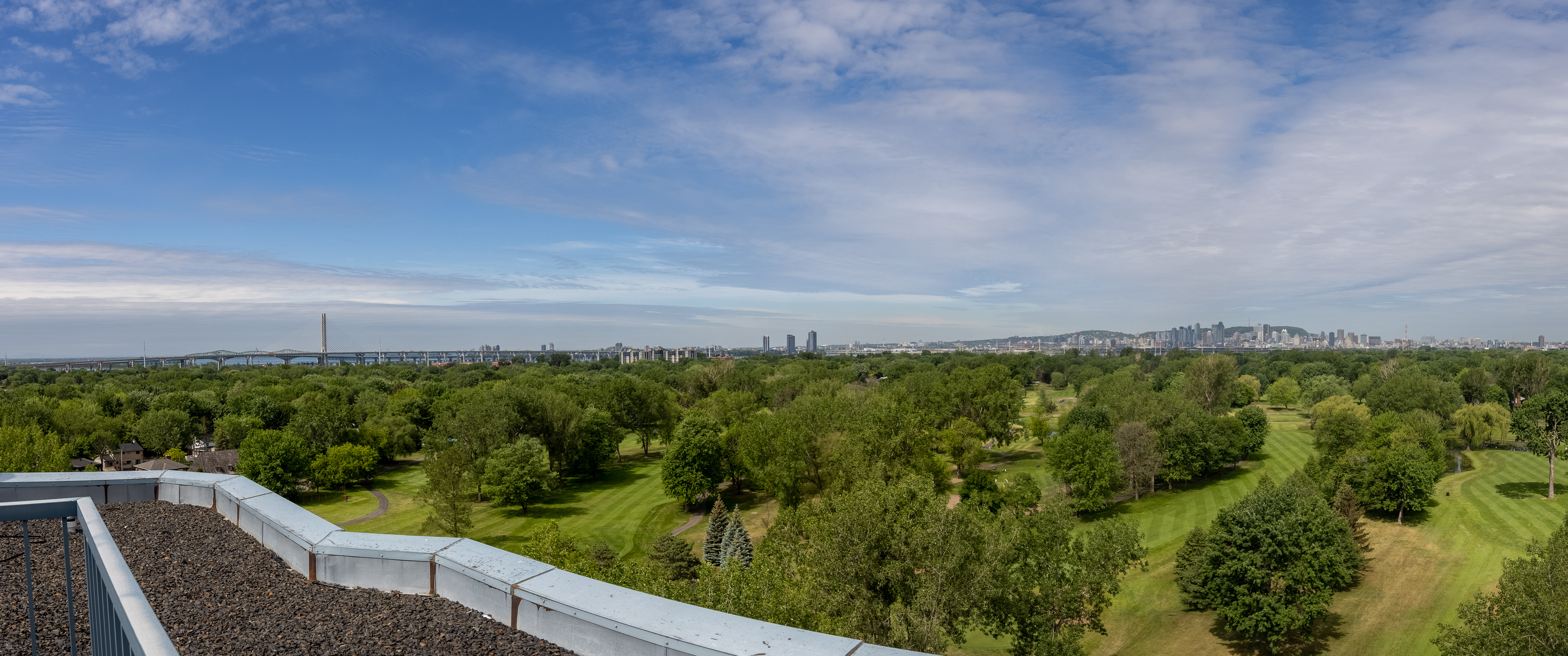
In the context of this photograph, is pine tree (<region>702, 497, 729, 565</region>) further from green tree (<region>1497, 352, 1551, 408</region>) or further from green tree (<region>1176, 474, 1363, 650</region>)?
green tree (<region>1497, 352, 1551, 408</region>)

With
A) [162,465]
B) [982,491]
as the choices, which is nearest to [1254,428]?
[982,491]

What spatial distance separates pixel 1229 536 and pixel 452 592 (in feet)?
83.9

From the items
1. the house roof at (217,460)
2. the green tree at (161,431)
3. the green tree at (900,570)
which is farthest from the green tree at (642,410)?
the green tree at (900,570)

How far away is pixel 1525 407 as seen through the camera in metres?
36.9

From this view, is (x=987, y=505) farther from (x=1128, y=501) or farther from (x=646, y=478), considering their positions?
(x=646, y=478)

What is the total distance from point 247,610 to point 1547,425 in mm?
52907

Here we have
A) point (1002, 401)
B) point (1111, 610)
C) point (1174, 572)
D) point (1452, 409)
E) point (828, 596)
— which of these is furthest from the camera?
point (1452, 409)

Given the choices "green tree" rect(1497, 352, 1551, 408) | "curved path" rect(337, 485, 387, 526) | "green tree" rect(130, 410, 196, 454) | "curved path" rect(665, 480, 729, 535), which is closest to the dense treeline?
"green tree" rect(130, 410, 196, 454)

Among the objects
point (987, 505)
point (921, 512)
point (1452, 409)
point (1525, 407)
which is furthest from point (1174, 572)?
point (1452, 409)

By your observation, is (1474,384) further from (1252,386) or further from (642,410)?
(642,410)

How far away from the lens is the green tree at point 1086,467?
3456 centimetres

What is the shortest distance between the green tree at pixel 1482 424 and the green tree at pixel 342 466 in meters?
75.4

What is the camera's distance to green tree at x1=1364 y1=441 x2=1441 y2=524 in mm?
30453

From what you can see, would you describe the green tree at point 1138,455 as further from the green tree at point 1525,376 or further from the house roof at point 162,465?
the green tree at point 1525,376
